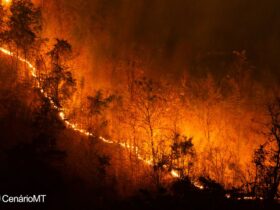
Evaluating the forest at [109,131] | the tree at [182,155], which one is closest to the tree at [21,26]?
the forest at [109,131]

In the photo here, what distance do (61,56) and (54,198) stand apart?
7.18 metres

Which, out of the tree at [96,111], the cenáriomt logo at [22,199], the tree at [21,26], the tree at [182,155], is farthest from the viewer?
the tree at [21,26]

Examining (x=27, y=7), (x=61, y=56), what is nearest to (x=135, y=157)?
(x=61, y=56)

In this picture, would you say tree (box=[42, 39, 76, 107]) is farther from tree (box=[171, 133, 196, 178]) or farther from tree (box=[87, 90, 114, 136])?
tree (box=[171, 133, 196, 178])

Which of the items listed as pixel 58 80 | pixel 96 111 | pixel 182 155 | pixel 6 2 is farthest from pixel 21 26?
pixel 182 155

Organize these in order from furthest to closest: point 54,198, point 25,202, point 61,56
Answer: point 61,56
point 54,198
point 25,202

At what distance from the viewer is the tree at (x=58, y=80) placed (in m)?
16.2

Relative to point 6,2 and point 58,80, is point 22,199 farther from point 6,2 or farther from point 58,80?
point 6,2

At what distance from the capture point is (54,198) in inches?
486

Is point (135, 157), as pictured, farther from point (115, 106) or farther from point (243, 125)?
→ point (243, 125)

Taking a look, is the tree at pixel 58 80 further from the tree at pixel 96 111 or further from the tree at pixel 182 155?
the tree at pixel 182 155

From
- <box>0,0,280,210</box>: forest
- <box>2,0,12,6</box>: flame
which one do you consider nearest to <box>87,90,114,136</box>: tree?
<box>0,0,280,210</box>: forest

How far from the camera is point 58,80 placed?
16172mm

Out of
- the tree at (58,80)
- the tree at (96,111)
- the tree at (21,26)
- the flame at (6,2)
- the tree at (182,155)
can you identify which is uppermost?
the flame at (6,2)
